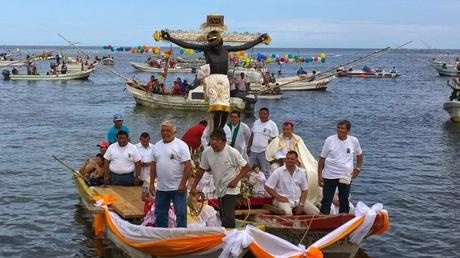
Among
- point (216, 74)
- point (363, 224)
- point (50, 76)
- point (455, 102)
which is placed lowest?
point (50, 76)

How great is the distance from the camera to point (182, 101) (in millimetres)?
31844

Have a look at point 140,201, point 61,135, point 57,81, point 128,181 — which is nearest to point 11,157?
point 61,135

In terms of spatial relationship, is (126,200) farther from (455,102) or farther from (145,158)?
(455,102)

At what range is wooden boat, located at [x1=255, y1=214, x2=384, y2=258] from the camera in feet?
29.8

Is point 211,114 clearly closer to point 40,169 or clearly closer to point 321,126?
point 40,169

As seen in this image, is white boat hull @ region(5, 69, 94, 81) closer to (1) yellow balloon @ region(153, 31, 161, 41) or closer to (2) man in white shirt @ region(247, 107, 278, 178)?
(2) man in white shirt @ region(247, 107, 278, 178)

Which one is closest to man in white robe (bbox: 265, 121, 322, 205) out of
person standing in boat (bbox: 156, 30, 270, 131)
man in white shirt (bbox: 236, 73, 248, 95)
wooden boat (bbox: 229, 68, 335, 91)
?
person standing in boat (bbox: 156, 30, 270, 131)

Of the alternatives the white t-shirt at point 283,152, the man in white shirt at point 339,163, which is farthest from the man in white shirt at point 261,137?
the man in white shirt at point 339,163

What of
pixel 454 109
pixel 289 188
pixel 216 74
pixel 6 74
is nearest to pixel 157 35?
pixel 216 74

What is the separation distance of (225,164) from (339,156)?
2.47 meters

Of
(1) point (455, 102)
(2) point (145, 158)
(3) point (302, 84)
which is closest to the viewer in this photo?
(2) point (145, 158)

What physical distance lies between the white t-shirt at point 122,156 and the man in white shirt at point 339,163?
3792 mm

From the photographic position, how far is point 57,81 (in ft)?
178

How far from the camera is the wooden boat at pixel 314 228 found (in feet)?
29.8
